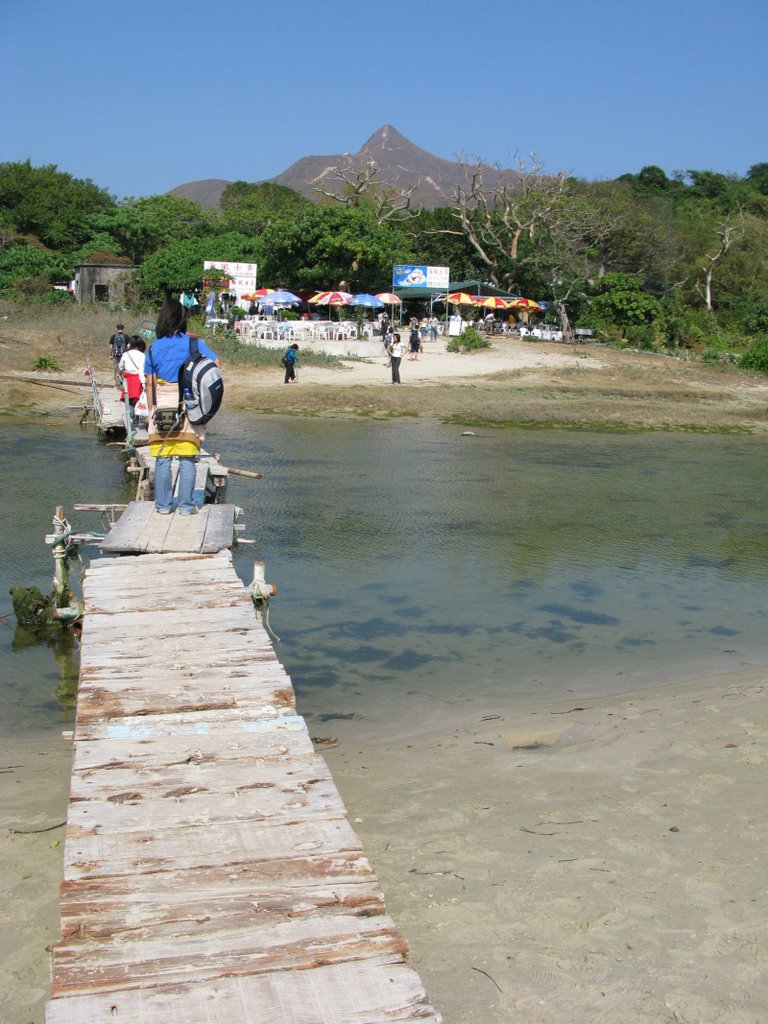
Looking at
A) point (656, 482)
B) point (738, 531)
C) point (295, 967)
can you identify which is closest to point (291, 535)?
point (738, 531)

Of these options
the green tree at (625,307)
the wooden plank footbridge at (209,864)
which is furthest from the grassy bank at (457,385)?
the wooden plank footbridge at (209,864)

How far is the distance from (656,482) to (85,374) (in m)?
15.4

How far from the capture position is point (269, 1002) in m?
3.29

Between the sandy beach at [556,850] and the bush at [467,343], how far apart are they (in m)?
27.3

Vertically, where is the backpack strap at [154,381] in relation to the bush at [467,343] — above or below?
below

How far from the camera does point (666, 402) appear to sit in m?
27.8

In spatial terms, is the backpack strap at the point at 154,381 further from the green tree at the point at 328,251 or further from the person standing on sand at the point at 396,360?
the green tree at the point at 328,251

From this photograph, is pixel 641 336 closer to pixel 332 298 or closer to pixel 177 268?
pixel 332 298

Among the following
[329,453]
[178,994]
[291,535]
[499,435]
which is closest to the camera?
[178,994]

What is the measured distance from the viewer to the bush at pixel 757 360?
3348 cm

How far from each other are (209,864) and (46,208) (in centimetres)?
5742

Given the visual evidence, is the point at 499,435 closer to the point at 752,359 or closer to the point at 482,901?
the point at 752,359

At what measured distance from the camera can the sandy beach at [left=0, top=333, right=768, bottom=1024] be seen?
166 inches

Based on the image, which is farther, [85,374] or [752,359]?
[752,359]
